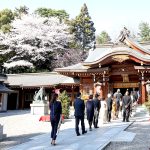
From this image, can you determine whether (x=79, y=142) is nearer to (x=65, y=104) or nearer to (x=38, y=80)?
(x=65, y=104)

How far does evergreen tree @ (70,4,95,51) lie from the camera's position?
60.3 metres

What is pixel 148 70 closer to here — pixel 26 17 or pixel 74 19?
pixel 26 17

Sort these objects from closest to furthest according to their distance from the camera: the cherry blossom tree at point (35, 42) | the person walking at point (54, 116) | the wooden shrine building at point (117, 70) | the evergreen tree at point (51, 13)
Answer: the person walking at point (54, 116) < the wooden shrine building at point (117, 70) < the cherry blossom tree at point (35, 42) < the evergreen tree at point (51, 13)

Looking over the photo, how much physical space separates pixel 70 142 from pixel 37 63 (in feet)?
122

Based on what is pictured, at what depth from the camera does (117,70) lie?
27.7 meters

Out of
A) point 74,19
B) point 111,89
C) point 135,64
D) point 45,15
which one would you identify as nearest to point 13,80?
point 111,89

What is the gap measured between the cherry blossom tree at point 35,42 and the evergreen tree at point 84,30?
9.58 m

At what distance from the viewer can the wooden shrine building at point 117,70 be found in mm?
25969

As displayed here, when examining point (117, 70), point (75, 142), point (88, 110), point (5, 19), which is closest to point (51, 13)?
point (5, 19)

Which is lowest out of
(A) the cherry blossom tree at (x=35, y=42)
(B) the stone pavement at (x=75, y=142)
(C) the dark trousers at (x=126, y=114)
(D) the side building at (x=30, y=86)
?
(B) the stone pavement at (x=75, y=142)

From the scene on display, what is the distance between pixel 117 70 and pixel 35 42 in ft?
74.0

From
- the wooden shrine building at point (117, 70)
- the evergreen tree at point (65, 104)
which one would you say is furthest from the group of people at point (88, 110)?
the wooden shrine building at point (117, 70)

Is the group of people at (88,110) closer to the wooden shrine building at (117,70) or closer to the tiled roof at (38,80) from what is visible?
the wooden shrine building at (117,70)

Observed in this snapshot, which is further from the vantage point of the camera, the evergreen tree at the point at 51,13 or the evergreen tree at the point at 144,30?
the evergreen tree at the point at 144,30
